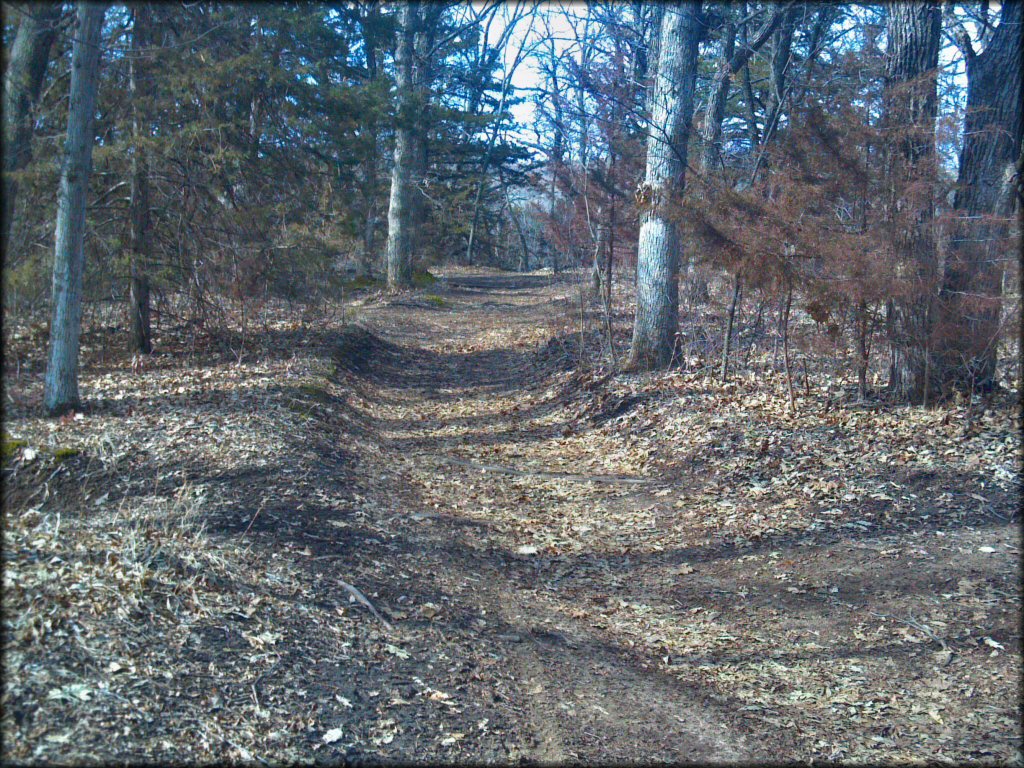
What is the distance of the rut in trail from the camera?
414cm

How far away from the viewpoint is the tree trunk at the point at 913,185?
787cm

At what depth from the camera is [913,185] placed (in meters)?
7.73

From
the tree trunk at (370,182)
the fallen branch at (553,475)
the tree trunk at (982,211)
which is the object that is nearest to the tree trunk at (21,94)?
the fallen branch at (553,475)

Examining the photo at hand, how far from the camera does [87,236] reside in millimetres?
10023

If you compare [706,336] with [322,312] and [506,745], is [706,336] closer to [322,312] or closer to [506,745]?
[322,312]

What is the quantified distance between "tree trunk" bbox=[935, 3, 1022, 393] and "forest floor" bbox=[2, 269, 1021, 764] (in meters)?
0.63

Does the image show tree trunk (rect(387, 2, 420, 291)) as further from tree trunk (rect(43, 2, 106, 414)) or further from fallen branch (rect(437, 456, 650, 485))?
fallen branch (rect(437, 456, 650, 485))

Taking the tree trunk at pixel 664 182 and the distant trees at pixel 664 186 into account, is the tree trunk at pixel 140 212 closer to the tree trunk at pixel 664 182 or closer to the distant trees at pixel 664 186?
the distant trees at pixel 664 186

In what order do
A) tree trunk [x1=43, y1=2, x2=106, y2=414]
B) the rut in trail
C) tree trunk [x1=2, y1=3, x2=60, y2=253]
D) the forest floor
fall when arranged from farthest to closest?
tree trunk [x1=43, y1=2, x2=106, y2=414]
tree trunk [x1=2, y1=3, x2=60, y2=253]
the rut in trail
the forest floor

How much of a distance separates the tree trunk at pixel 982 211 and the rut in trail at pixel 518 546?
11.4 ft

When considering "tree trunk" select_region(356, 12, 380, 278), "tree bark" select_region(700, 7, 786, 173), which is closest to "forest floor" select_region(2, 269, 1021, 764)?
"tree bark" select_region(700, 7, 786, 173)

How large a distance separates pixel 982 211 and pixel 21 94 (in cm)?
988

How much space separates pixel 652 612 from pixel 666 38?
8.53 metres

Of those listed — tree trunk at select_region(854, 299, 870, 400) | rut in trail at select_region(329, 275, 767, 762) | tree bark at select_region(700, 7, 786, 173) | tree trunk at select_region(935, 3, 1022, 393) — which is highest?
tree bark at select_region(700, 7, 786, 173)
